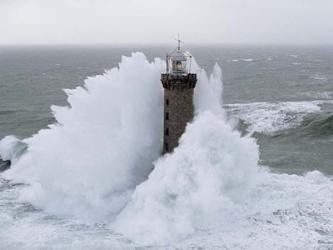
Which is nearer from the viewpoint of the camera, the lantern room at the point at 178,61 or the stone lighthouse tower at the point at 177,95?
the stone lighthouse tower at the point at 177,95

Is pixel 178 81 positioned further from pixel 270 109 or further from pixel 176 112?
pixel 270 109

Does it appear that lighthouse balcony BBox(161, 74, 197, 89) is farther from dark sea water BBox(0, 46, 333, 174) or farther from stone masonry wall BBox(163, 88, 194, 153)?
dark sea water BBox(0, 46, 333, 174)

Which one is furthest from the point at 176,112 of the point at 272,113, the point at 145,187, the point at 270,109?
the point at 270,109

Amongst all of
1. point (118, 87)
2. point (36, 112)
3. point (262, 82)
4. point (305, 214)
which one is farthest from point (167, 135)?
point (262, 82)

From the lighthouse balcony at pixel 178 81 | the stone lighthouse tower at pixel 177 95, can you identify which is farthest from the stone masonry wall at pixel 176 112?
the lighthouse balcony at pixel 178 81

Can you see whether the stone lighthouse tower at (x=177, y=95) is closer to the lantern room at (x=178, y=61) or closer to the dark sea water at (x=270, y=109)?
the lantern room at (x=178, y=61)

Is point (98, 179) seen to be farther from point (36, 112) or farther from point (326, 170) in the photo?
point (36, 112)

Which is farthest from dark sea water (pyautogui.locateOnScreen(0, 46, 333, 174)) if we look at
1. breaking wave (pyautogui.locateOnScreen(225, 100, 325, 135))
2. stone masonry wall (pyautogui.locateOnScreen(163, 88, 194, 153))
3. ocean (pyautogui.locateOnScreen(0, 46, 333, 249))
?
stone masonry wall (pyautogui.locateOnScreen(163, 88, 194, 153))
